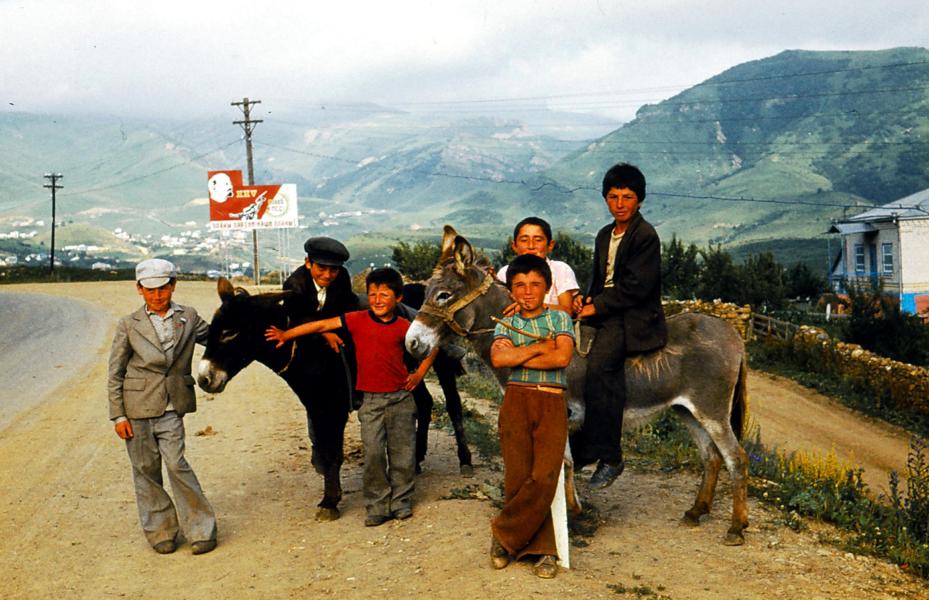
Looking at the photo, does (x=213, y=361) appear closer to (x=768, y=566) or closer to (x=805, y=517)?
(x=768, y=566)

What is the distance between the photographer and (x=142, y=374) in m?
6.96

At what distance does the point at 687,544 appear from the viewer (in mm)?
6840

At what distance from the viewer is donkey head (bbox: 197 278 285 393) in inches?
273

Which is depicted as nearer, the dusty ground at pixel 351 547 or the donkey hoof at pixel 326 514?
the dusty ground at pixel 351 547

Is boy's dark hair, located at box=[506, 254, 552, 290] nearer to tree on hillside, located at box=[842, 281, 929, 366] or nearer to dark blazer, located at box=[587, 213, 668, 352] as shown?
dark blazer, located at box=[587, 213, 668, 352]

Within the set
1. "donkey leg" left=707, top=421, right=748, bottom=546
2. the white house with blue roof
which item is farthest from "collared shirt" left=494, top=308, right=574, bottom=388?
the white house with blue roof

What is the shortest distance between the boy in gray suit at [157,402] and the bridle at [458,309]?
2026 mm

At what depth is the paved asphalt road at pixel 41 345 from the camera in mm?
16469

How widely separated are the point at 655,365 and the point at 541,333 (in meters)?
1.57

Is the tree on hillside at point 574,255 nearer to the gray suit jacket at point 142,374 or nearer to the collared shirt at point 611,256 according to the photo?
the collared shirt at point 611,256

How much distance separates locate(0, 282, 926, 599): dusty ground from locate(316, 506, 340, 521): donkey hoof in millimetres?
72

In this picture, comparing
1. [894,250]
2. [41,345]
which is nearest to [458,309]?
[41,345]

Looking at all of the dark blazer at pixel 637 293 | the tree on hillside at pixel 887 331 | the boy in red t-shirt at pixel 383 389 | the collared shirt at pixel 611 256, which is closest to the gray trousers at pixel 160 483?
the boy in red t-shirt at pixel 383 389

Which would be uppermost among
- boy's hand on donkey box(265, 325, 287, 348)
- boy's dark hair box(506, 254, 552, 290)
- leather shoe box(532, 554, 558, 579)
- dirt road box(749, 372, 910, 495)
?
boy's dark hair box(506, 254, 552, 290)
